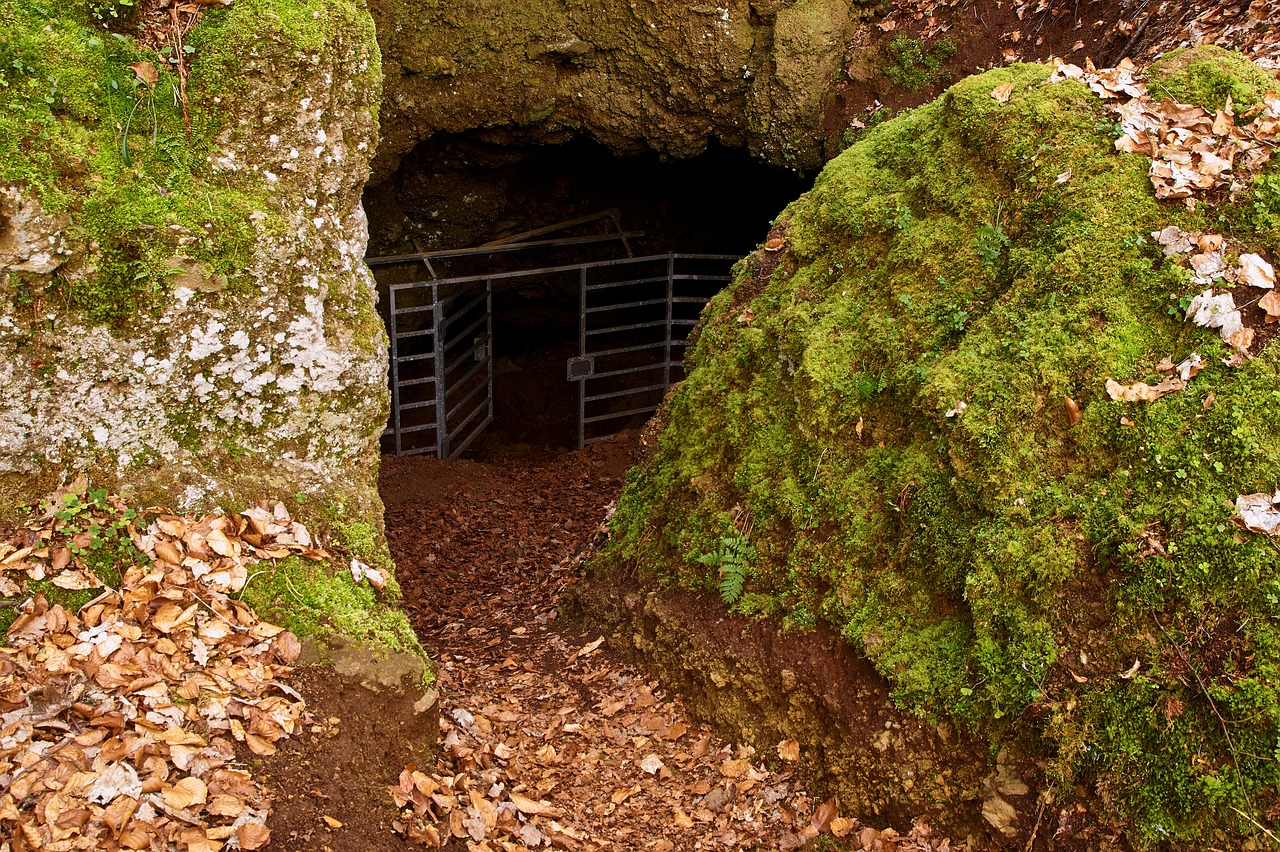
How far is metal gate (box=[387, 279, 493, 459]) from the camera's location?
9.37m

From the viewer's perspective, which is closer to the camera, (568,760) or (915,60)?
(568,760)

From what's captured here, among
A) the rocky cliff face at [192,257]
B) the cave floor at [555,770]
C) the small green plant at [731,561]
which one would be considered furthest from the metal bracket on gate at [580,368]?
the rocky cliff face at [192,257]

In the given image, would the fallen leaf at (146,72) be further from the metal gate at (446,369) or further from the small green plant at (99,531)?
the metal gate at (446,369)

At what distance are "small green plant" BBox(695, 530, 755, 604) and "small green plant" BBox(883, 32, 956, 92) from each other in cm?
449

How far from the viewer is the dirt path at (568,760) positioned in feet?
12.7

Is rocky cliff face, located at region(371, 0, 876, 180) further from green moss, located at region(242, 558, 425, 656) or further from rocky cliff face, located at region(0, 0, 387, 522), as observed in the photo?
green moss, located at region(242, 558, 425, 656)

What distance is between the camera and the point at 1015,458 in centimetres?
402

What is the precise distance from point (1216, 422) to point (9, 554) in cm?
469

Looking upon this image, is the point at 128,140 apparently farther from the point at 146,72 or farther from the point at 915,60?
the point at 915,60

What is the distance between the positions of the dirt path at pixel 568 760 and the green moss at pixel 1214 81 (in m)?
3.62

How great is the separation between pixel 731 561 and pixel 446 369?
5417mm

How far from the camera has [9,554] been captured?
357 cm

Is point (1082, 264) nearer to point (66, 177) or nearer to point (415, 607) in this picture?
point (66, 177)

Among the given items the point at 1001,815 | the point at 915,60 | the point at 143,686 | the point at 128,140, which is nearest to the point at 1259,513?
the point at 1001,815
